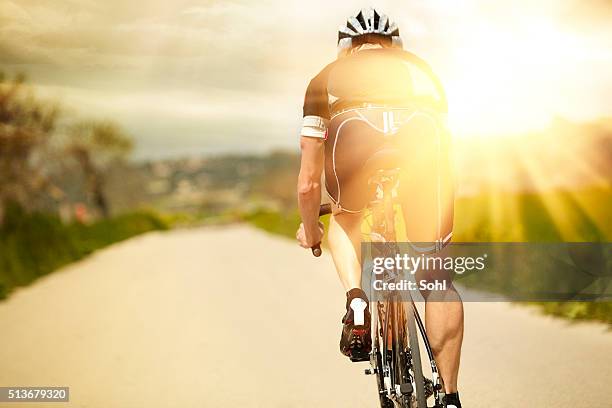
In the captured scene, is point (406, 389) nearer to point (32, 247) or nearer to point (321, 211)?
point (321, 211)

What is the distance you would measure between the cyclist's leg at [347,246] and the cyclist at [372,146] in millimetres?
146

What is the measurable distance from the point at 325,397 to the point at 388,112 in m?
2.32

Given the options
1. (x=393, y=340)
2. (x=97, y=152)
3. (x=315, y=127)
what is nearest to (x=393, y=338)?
(x=393, y=340)

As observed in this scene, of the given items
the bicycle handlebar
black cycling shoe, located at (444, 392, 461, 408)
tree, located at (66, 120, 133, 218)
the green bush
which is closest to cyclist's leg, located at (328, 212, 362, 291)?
the bicycle handlebar

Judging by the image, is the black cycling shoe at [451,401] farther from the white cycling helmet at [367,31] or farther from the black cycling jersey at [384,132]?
the white cycling helmet at [367,31]

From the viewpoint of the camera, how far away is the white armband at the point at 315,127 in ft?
10.9

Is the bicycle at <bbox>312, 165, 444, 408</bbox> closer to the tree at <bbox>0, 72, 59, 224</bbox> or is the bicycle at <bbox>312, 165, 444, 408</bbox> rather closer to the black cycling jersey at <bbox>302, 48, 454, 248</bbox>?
the black cycling jersey at <bbox>302, 48, 454, 248</bbox>

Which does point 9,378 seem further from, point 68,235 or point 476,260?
point 68,235

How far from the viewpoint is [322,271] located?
12836 mm

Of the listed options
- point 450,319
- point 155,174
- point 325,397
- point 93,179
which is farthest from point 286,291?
point 155,174

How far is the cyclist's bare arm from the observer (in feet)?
10.9

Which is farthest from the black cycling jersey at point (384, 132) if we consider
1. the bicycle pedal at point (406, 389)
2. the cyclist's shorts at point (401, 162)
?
the bicycle pedal at point (406, 389)

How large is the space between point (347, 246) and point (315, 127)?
67 centimetres

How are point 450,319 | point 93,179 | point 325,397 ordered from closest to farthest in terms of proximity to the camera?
point 450,319
point 325,397
point 93,179
